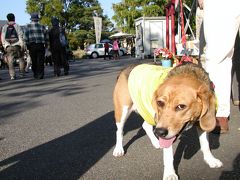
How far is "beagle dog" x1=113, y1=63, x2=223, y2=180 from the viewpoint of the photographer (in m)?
3.34

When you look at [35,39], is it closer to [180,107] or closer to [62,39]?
[62,39]

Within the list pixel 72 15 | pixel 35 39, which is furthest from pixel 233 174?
pixel 72 15

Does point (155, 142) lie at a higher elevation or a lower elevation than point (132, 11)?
lower

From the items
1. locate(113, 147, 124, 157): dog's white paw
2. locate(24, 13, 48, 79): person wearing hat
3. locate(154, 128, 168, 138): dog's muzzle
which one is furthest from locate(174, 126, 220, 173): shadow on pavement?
locate(24, 13, 48, 79): person wearing hat

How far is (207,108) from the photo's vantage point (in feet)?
11.2

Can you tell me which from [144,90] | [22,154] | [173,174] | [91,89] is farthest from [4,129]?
[91,89]

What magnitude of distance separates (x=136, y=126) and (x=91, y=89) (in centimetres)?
488

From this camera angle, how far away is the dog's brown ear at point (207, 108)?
11.1 ft

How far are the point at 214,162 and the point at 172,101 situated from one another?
100cm

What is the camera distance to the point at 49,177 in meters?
4.03

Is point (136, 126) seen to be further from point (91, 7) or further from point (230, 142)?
point (91, 7)

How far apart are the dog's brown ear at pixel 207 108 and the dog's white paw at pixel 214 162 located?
602 mm

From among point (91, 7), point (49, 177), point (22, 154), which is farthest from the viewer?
point (91, 7)

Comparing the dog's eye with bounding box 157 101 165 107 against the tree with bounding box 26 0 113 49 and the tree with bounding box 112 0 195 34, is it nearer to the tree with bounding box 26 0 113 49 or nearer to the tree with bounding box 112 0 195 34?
the tree with bounding box 112 0 195 34
